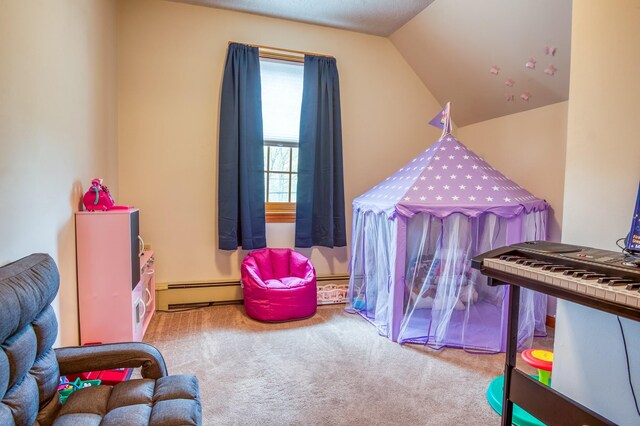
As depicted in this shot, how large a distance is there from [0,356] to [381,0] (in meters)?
3.45

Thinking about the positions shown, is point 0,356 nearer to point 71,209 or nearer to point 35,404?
point 35,404

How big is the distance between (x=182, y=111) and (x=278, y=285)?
1.86m

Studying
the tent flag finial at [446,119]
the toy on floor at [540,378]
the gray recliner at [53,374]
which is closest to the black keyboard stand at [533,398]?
the toy on floor at [540,378]

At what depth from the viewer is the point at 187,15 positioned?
3.42 meters

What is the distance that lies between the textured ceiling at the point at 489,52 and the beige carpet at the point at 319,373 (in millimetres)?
2123

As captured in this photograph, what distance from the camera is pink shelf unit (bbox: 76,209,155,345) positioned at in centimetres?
238

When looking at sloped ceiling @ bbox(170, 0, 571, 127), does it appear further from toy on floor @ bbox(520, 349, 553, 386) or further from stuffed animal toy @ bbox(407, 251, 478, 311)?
toy on floor @ bbox(520, 349, 553, 386)

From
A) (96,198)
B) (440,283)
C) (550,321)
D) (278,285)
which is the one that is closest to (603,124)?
(440,283)

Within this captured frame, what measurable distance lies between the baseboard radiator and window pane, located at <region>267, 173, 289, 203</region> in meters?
0.93

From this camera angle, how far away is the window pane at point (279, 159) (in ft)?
12.6

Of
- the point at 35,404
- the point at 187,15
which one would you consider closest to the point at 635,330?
the point at 35,404

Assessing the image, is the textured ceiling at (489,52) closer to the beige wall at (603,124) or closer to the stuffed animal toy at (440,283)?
the beige wall at (603,124)

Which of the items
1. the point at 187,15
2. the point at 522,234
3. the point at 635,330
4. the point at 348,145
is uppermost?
the point at 187,15

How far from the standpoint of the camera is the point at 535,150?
3299 mm
